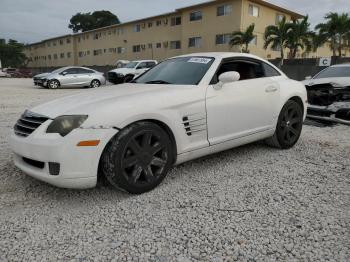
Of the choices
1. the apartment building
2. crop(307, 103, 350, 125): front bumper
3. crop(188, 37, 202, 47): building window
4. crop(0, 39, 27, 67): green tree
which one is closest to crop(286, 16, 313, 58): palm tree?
the apartment building

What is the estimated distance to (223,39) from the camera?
95.0 ft

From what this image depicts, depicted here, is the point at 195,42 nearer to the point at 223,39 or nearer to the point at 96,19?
the point at 223,39

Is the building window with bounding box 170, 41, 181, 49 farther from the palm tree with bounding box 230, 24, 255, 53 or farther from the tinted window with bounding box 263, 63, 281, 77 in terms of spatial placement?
→ the tinted window with bounding box 263, 63, 281, 77

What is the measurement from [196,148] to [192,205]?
0.72 metres

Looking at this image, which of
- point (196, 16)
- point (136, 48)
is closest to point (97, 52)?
point (136, 48)

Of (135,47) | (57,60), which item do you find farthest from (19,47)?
(135,47)

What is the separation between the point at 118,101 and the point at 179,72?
119cm

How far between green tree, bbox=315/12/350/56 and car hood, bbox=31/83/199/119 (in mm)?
32276

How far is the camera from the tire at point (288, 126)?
4566 mm

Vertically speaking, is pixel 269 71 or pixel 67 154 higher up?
pixel 269 71

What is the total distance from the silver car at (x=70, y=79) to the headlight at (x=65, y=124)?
51.9 feet

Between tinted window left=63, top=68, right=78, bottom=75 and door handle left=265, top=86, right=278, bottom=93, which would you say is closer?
door handle left=265, top=86, right=278, bottom=93

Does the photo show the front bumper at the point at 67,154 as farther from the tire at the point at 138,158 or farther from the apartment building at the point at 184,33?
the apartment building at the point at 184,33

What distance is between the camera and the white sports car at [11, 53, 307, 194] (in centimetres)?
275
